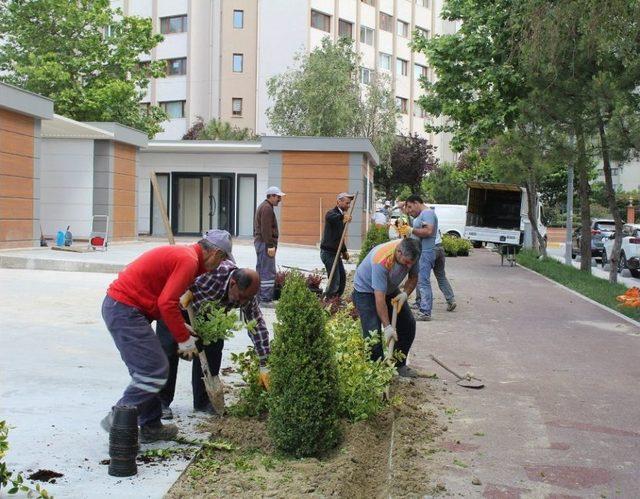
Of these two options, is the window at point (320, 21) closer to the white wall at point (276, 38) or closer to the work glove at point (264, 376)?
the white wall at point (276, 38)

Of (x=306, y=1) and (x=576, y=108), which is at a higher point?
(x=306, y=1)

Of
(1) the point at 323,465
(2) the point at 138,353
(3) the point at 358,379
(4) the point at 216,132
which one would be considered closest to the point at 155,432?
(2) the point at 138,353

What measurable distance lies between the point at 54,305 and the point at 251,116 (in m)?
44.7

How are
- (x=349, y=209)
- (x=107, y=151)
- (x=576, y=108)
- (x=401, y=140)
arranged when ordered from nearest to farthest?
(x=349, y=209), (x=576, y=108), (x=107, y=151), (x=401, y=140)

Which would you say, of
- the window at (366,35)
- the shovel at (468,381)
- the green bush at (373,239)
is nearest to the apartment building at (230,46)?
the window at (366,35)

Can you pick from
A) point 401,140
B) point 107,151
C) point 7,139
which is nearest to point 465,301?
point 7,139

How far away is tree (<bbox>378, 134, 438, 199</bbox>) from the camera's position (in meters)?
52.4

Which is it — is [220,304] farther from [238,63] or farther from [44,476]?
[238,63]

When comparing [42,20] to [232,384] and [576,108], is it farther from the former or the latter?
[232,384]

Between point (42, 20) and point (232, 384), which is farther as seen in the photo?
point (42, 20)

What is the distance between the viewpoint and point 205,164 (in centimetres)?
3016

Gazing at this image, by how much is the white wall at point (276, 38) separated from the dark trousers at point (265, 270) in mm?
42842

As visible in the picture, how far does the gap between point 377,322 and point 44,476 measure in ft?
11.1

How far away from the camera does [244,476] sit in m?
4.77
